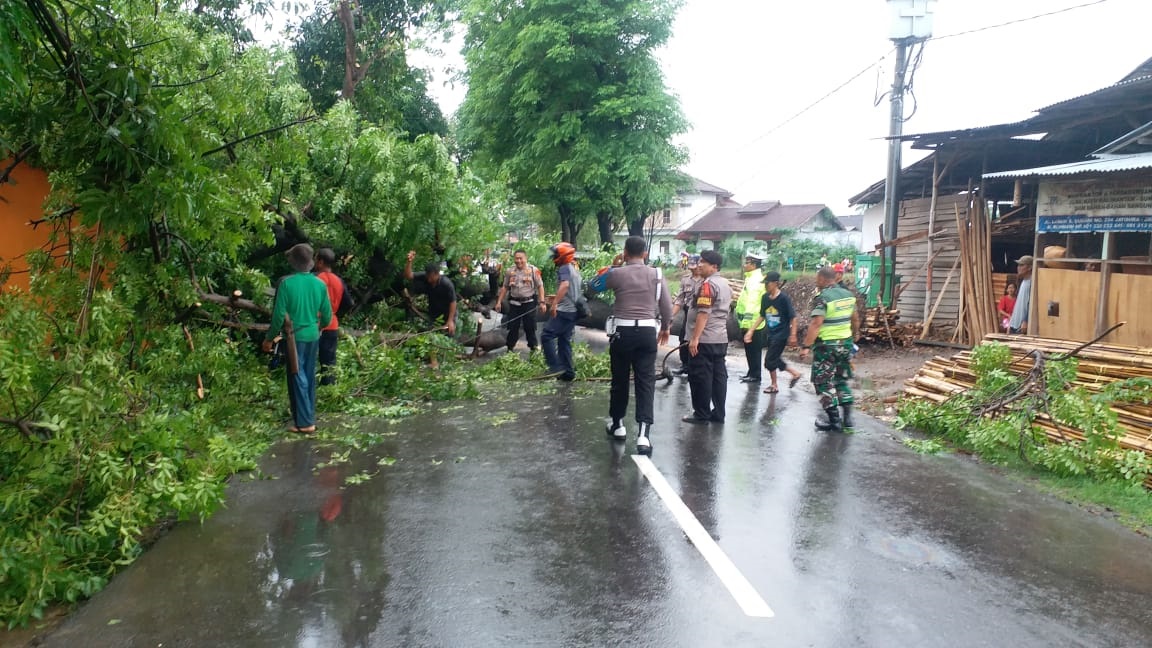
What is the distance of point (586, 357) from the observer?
12.1m

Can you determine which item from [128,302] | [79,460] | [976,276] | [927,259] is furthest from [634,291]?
[927,259]

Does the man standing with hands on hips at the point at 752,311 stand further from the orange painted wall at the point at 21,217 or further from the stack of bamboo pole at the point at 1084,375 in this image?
the orange painted wall at the point at 21,217

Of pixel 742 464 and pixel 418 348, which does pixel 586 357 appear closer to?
pixel 418 348

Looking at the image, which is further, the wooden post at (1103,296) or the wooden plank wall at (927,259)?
the wooden plank wall at (927,259)

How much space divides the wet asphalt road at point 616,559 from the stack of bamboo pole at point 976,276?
29.1 ft

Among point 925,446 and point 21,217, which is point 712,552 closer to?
point 925,446

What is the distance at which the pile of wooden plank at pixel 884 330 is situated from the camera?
52.7 feet

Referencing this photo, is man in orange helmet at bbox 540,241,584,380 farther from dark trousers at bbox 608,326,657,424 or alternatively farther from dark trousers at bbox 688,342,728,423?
dark trousers at bbox 608,326,657,424

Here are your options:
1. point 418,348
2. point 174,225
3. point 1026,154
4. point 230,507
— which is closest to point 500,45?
point 1026,154

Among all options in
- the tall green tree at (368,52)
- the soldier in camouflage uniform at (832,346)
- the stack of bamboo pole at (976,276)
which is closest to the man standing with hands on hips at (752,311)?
the soldier in camouflage uniform at (832,346)

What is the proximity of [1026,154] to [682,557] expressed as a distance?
49.8 feet

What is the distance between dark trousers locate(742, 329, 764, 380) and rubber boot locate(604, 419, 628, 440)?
3.99 m

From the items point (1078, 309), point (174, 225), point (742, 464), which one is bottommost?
point (742, 464)

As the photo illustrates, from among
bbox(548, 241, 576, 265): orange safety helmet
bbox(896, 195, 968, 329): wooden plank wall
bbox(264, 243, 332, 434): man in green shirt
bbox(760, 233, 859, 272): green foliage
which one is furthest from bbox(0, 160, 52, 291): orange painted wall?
bbox(760, 233, 859, 272): green foliage
